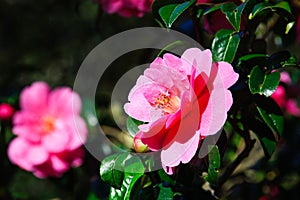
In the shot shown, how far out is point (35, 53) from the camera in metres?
3.55

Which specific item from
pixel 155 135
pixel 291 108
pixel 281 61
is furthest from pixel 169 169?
pixel 291 108

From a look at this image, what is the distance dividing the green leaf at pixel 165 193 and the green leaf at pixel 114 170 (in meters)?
0.06

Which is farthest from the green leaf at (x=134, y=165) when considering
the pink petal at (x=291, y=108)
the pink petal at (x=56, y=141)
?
the pink petal at (x=291, y=108)

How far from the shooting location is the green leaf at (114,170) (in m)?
0.96

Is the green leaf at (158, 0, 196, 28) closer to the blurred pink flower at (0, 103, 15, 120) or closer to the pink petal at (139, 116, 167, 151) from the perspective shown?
the pink petal at (139, 116, 167, 151)

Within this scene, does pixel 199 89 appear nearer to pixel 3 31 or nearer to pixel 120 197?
pixel 120 197

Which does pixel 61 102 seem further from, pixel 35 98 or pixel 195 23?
pixel 195 23

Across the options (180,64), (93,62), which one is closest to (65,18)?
(93,62)

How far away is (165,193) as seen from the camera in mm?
963

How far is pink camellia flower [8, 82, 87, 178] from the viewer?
1.64m

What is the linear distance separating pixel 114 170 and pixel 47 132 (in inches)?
32.7

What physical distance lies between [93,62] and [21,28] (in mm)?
2071

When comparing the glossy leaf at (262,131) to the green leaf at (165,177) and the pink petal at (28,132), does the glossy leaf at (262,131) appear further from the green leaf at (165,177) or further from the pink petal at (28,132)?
the pink petal at (28,132)

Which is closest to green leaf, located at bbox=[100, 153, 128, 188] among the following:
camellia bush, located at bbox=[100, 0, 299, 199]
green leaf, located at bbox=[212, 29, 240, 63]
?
camellia bush, located at bbox=[100, 0, 299, 199]
